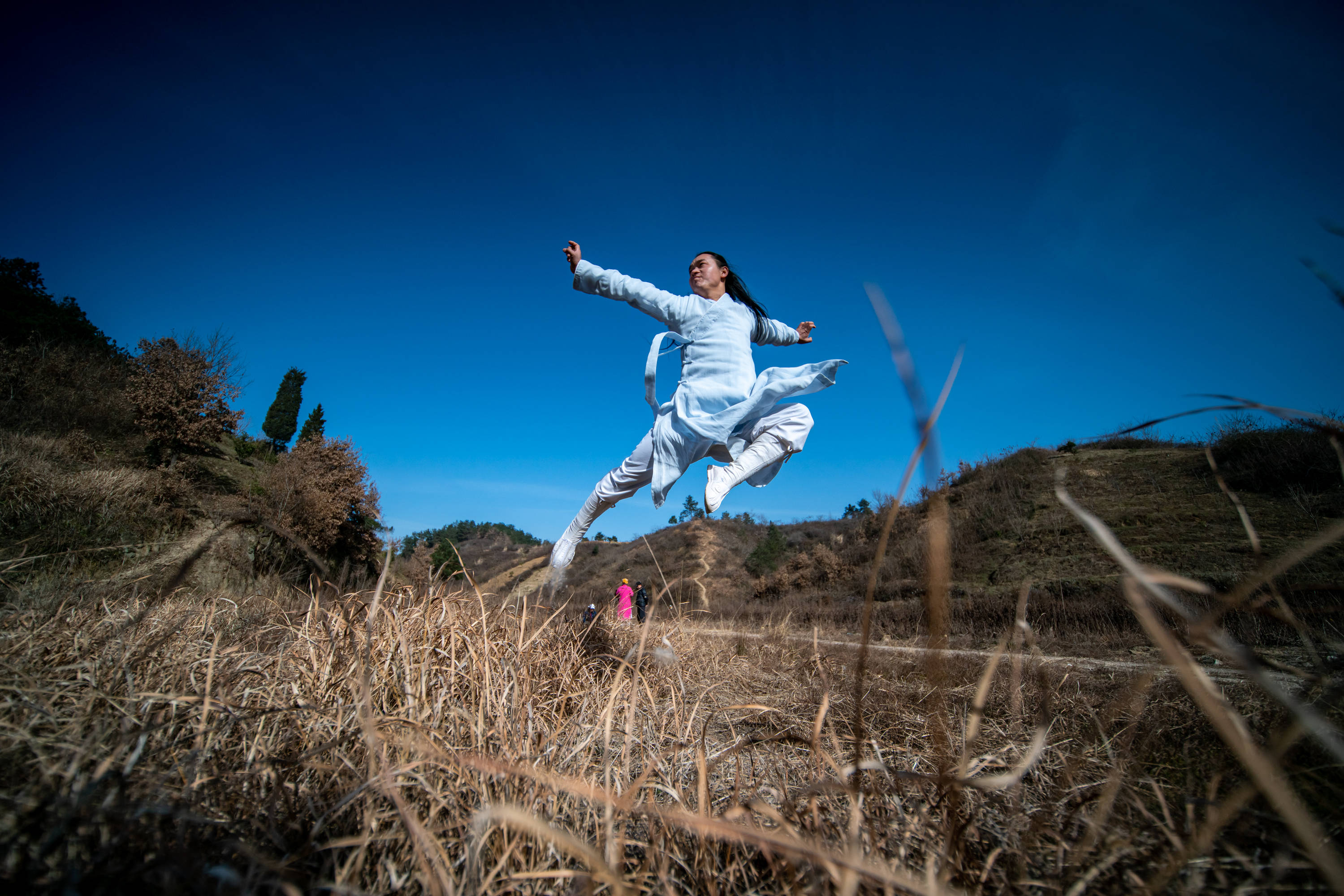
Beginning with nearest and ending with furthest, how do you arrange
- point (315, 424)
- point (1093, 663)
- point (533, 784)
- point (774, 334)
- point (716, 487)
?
point (533, 784) → point (716, 487) → point (774, 334) → point (1093, 663) → point (315, 424)

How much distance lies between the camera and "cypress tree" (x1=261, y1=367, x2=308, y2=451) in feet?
92.1

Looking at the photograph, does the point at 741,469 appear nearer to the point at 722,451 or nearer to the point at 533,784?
the point at 722,451

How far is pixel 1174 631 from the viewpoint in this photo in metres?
6.50

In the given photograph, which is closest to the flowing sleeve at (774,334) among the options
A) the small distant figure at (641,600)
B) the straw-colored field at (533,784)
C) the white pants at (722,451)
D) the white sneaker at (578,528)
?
the white pants at (722,451)

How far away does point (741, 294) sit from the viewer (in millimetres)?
4020

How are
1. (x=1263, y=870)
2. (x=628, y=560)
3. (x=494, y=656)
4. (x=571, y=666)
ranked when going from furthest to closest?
1. (x=628, y=560)
2. (x=571, y=666)
3. (x=494, y=656)
4. (x=1263, y=870)

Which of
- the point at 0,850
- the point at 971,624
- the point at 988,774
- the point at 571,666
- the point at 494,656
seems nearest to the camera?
the point at 0,850

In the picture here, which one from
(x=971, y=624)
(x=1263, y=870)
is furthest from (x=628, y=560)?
(x=1263, y=870)

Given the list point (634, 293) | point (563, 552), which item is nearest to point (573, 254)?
point (634, 293)

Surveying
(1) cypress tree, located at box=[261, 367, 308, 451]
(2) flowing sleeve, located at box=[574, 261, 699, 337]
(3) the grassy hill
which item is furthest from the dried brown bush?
(1) cypress tree, located at box=[261, 367, 308, 451]

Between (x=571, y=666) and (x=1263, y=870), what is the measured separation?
74.1 inches

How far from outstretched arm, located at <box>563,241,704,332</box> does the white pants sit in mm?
816

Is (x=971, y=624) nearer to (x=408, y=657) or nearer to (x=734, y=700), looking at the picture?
(x=734, y=700)

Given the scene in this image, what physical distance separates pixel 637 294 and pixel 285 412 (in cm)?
3203
